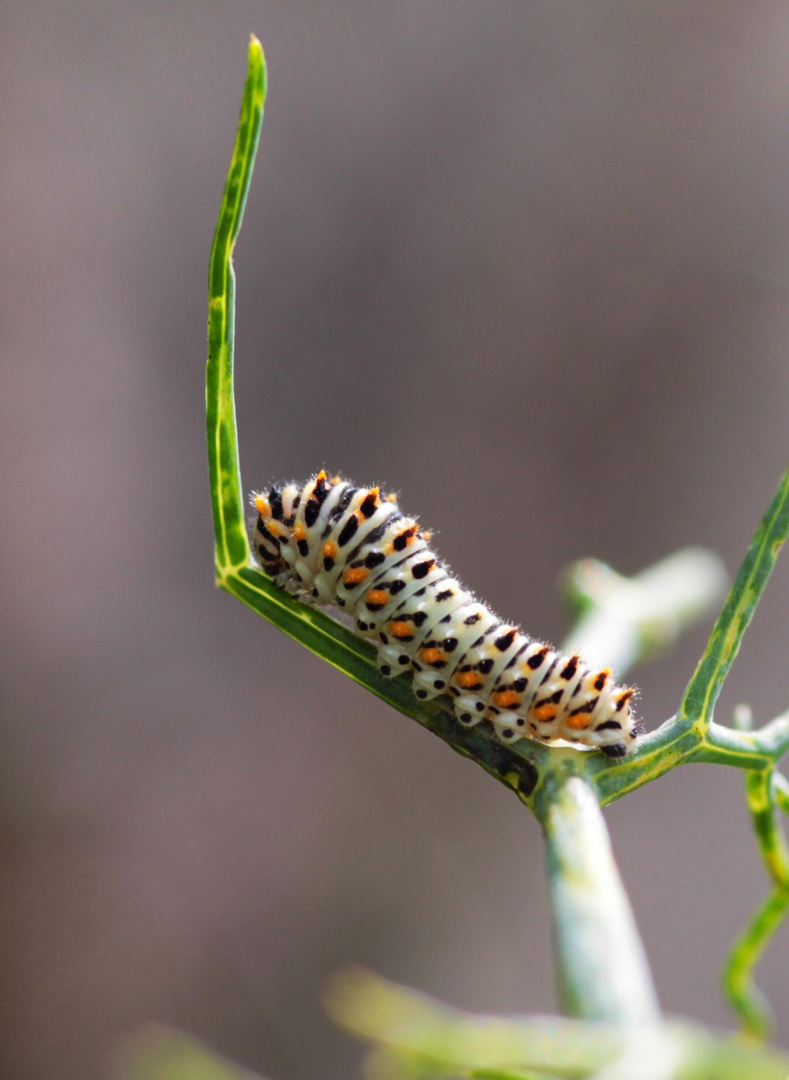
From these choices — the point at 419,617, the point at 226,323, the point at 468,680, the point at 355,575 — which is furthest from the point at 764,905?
the point at 226,323

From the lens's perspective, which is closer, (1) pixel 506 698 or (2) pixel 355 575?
(1) pixel 506 698

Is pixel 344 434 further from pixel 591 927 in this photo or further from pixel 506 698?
pixel 591 927

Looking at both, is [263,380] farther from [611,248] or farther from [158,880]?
[158,880]

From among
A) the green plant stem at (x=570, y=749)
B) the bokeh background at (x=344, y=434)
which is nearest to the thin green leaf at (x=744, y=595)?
the green plant stem at (x=570, y=749)

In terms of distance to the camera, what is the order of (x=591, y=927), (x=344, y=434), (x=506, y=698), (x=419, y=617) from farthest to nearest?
(x=344, y=434), (x=419, y=617), (x=506, y=698), (x=591, y=927)

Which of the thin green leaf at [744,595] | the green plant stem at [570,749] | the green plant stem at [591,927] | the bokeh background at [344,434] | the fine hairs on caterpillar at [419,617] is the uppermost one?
the bokeh background at [344,434]

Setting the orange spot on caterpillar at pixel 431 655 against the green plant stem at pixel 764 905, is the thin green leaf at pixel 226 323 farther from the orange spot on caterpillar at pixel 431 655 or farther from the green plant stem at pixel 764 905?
the green plant stem at pixel 764 905

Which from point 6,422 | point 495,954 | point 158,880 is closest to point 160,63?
point 6,422

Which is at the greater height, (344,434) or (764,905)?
(344,434)
